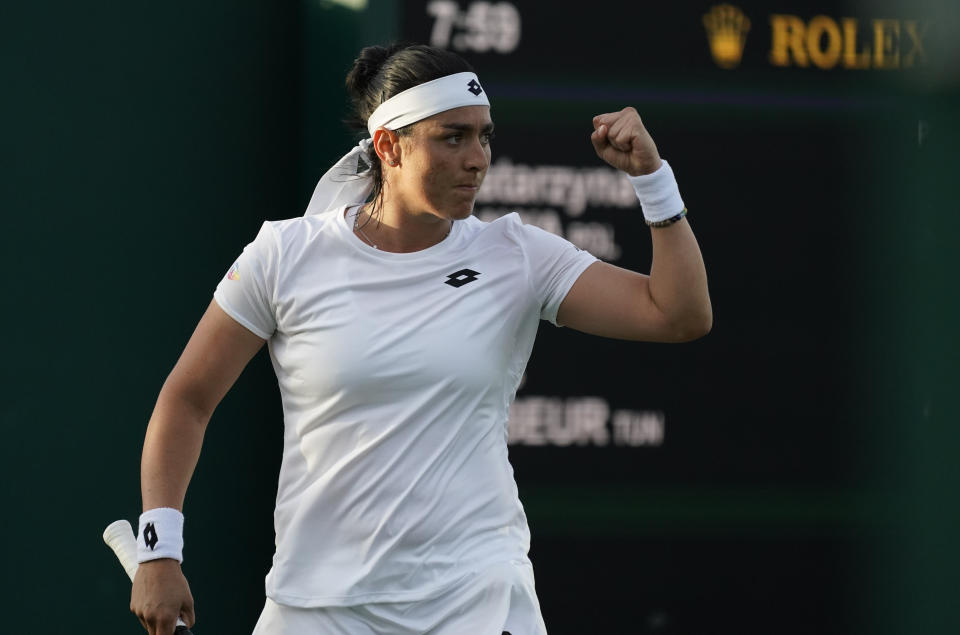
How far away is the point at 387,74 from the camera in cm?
313

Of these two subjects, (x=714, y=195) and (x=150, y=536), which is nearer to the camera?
(x=150, y=536)

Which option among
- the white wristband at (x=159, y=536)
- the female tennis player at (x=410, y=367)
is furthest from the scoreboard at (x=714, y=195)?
the white wristband at (x=159, y=536)

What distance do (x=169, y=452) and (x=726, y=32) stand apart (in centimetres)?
279

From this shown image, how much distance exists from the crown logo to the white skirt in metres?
2.65

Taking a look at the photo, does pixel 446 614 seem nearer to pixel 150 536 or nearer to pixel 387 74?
pixel 150 536

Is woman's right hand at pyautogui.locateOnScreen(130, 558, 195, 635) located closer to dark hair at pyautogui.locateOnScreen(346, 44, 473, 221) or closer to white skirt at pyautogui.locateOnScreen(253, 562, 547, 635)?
white skirt at pyautogui.locateOnScreen(253, 562, 547, 635)

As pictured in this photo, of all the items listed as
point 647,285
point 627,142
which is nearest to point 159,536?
point 647,285

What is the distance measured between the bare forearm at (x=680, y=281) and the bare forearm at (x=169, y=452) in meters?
0.96

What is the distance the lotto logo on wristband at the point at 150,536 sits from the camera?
2809 mm

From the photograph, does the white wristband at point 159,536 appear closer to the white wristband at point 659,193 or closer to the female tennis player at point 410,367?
the female tennis player at point 410,367

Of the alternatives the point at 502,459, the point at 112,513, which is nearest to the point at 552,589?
Result: the point at 112,513

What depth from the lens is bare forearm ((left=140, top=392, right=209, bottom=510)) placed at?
2.88m

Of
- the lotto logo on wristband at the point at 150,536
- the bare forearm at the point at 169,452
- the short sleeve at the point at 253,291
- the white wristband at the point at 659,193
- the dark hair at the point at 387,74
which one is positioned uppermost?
the dark hair at the point at 387,74

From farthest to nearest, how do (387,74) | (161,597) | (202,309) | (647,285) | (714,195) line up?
(202,309)
(714,195)
(387,74)
(647,285)
(161,597)
